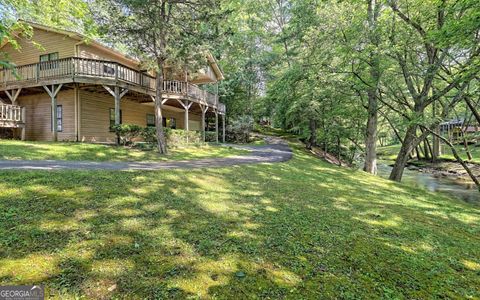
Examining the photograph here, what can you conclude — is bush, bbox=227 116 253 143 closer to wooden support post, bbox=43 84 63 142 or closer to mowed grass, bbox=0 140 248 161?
mowed grass, bbox=0 140 248 161

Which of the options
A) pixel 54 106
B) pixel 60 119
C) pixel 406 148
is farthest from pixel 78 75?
pixel 406 148

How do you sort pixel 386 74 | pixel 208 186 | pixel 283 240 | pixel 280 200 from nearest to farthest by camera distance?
pixel 283 240
pixel 280 200
pixel 208 186
pixel 386 74

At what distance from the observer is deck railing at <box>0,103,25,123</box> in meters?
13.6

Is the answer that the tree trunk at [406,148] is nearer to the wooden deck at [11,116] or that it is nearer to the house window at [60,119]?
the house window at [60,119]

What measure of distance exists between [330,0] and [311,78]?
4.65 meters

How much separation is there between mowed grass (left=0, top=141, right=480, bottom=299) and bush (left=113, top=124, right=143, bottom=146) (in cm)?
739

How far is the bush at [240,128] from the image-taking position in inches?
1048

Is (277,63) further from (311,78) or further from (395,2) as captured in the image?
(395,2)

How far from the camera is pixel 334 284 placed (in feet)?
9.93

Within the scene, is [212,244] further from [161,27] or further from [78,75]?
[78,75]

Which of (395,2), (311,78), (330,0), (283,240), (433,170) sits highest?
(330,0)

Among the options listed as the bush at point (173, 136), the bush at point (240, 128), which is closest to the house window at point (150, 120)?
the bush at point (173, 136)

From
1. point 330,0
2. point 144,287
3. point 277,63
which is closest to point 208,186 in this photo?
point 144,287

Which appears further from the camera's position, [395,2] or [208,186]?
[395,2]
